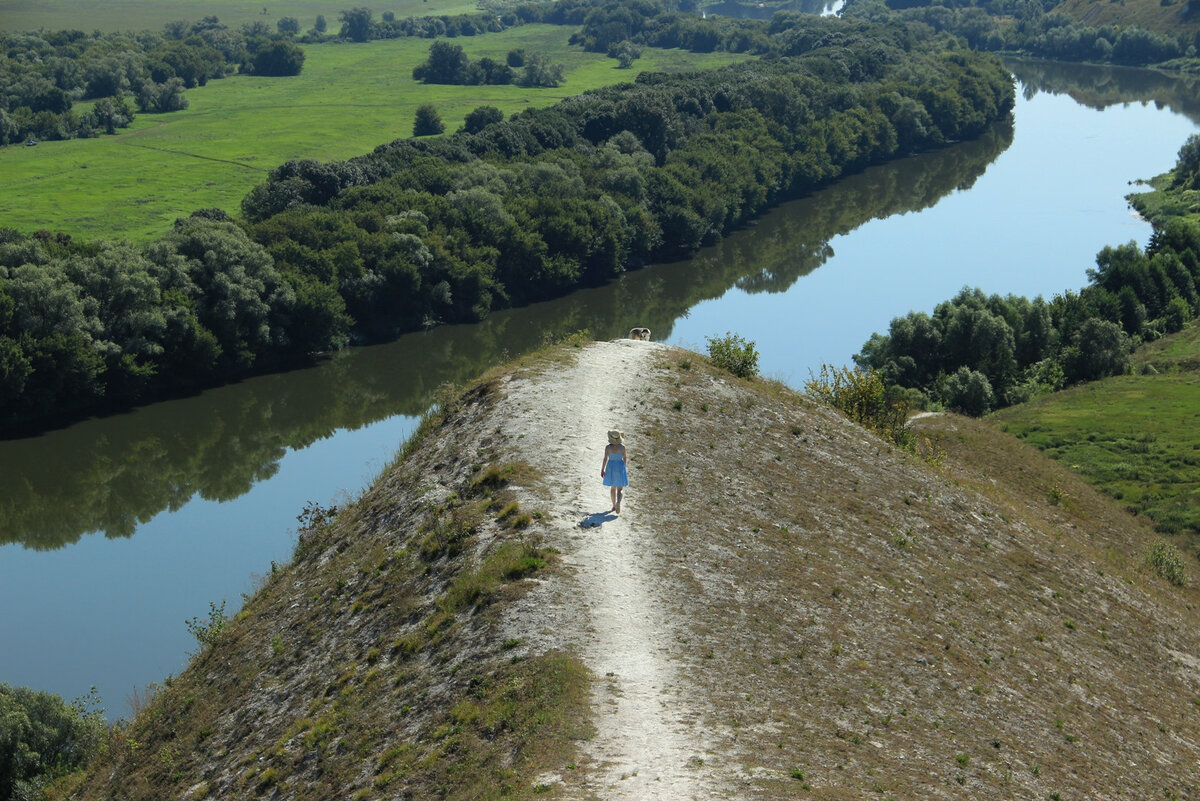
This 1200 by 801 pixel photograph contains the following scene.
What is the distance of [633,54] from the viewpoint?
18950cm

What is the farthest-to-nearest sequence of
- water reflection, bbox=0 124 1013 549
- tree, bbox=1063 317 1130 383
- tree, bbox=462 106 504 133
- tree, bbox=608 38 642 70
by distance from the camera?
tree, bbox=608 38 642 70, tree, bbox=462 106 504 133, tree, bbox=1063 317 1130 383, water reflection, bbox=0 124 1013 549

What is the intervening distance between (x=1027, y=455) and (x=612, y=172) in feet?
180

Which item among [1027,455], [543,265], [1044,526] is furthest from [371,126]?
[1044,526]

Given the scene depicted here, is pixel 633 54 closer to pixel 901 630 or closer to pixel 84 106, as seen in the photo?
pixel 84 106

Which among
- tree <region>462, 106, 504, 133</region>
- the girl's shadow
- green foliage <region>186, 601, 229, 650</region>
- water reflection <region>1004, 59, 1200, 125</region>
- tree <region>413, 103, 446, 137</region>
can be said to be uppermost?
the girl's shadow

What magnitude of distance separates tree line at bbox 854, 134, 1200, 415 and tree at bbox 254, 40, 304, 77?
Result: 121833mm

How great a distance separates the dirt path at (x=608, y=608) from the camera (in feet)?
57.3

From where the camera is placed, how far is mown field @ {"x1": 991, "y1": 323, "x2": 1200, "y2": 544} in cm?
4672

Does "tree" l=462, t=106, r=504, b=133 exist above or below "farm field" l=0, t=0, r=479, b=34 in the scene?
below

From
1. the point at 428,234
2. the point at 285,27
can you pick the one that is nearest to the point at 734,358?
the point at 428,234

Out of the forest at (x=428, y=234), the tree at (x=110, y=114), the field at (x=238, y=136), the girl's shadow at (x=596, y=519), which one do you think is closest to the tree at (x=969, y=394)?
the forest at (x=428, y=234)

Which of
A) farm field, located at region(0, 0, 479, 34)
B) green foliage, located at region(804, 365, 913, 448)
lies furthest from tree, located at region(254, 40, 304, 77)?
green foliage, located at region(804, 365, 913, 448)

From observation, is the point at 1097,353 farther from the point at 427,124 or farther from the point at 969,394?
the point at 427,124

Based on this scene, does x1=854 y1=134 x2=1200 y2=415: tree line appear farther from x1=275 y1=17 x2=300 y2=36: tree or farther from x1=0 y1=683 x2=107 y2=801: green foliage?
x1=275 y1=17 x2=300 y2=36: tree
